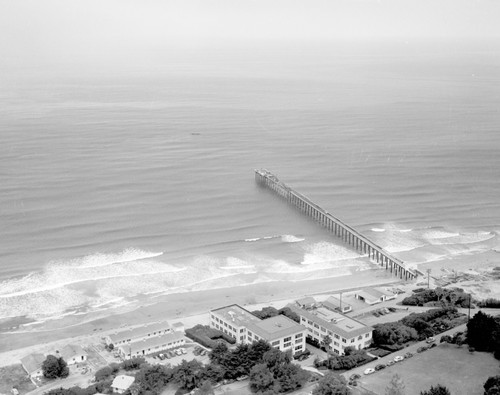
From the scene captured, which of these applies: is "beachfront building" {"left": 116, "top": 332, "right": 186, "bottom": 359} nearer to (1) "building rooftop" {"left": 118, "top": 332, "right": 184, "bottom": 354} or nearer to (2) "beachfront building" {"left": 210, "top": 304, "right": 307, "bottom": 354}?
(1) "building rooftop" {"left": 118, "top": 332, "right": 184, "bottom": 354}

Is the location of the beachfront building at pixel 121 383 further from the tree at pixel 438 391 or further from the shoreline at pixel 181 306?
the tree at pixel 438 391

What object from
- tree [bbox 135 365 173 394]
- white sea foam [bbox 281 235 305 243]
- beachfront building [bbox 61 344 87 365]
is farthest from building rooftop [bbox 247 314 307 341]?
white sea foam [bbox 281 235 305 243]

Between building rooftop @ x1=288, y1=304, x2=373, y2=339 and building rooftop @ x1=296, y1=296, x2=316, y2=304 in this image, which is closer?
building rooftop @ x1=288, y1=304, x2=373, y2=339

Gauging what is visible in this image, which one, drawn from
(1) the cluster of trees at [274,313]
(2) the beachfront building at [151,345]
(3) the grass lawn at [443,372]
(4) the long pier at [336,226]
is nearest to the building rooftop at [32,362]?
(2) the beachfront building at [151,345]

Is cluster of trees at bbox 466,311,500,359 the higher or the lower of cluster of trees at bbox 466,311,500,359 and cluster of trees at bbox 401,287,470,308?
the higher

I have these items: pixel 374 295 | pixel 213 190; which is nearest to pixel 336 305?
pixel 374 295
